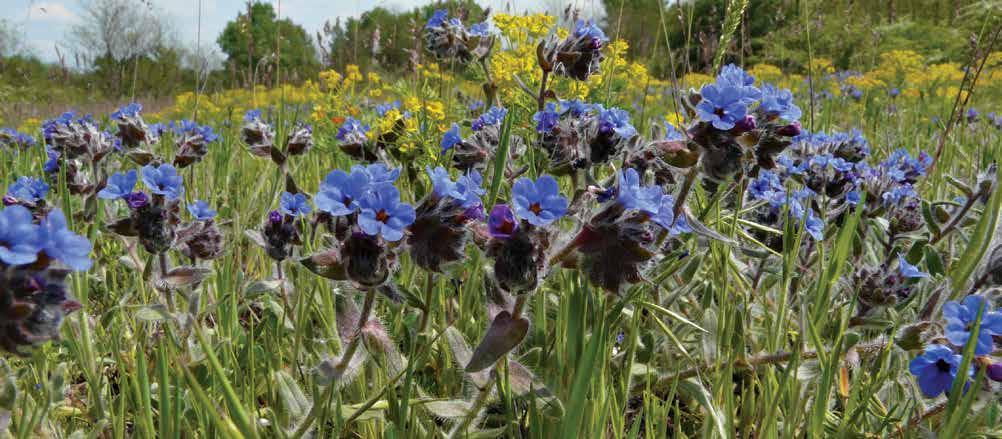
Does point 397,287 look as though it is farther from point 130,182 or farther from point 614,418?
point 130,182

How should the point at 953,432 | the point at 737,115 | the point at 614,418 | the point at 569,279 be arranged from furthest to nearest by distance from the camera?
1. the point at 569,279
2. the point at 737,115
3. the point at 614,418
4. the point at 953,432

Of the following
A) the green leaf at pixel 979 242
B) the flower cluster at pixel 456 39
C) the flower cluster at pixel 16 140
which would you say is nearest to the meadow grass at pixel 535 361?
the green leaf at pixel 979 242

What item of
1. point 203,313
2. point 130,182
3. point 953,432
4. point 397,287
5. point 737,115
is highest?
point 737,115

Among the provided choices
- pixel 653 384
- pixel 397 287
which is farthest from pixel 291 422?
pixel 653 384

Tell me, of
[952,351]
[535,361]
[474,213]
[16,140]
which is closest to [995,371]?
[952,351]

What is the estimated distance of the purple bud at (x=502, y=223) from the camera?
1.28 metres

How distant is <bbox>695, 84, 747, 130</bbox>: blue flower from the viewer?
149 centimetres

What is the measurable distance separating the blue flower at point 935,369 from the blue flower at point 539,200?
0.82 m

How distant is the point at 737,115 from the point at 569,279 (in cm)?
55

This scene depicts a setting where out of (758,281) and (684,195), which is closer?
(684,195)

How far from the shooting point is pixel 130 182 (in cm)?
184

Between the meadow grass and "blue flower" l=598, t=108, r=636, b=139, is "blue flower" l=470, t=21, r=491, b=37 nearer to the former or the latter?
the meadow grass

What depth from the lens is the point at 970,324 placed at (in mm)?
1352

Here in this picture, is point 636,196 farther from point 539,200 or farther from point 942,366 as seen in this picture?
point 942,366
